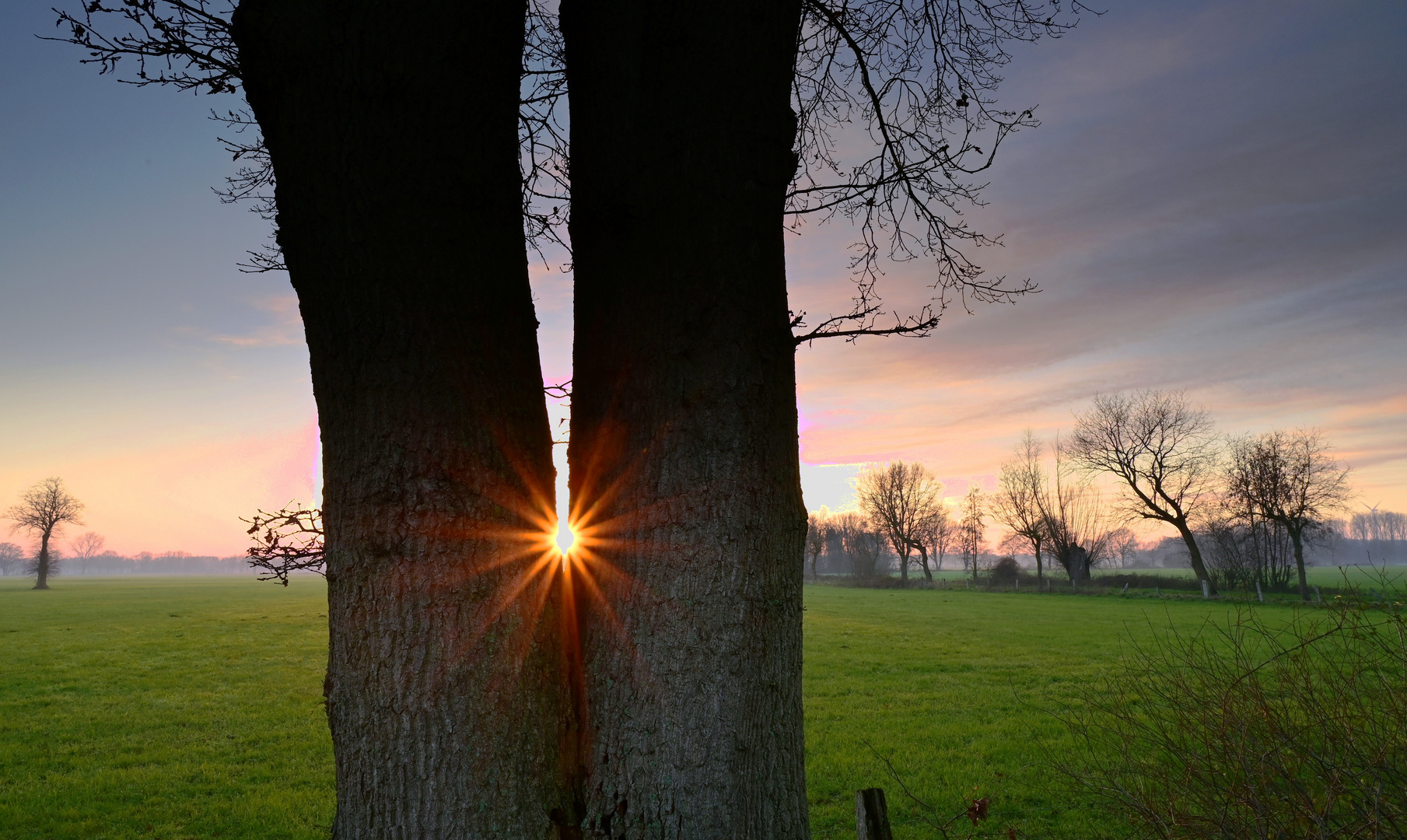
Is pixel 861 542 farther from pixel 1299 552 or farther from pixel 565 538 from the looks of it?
pixel 565 538

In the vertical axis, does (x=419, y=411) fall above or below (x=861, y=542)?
above

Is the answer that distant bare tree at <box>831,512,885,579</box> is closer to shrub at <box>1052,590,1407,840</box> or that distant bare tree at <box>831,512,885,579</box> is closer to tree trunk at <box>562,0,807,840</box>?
shrub at <box>1052,590,1407,840</box>

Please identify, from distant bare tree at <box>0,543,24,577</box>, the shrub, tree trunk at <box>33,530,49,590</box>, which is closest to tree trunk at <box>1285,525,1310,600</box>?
the shrub

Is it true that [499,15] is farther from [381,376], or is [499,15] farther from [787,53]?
[381,376]

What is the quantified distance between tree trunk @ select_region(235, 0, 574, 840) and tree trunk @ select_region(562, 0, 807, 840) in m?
0.21

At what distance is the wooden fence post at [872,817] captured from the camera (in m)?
3.02

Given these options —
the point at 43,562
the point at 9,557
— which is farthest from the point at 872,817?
the point at 9,557

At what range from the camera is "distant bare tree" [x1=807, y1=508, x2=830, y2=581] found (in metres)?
71.8

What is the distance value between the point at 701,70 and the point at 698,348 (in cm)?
95

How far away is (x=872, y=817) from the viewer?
3.03 m

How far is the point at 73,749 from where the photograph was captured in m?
9.72

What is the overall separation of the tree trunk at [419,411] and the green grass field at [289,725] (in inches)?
208

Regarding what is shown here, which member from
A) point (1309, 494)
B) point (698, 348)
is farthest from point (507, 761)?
point (1309, 494)

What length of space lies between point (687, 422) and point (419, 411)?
0.77 metres
